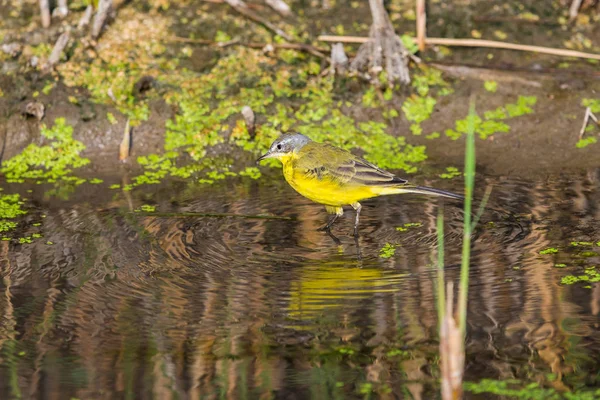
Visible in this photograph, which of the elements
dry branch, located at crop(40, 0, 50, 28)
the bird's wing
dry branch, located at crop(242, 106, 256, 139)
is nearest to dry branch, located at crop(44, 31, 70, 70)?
dry branch, located at crop(40, 0, 50, 28)

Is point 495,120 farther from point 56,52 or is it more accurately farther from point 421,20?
point 56,52

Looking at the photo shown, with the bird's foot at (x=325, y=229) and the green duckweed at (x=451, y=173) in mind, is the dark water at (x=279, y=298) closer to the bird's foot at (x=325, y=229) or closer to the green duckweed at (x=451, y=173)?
the bird's foot at (x=325, y=229)

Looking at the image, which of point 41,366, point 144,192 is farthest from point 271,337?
point 144,192

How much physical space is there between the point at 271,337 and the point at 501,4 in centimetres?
641

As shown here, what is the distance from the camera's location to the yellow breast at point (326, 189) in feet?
23.4

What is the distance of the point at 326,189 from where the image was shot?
7.16 meters

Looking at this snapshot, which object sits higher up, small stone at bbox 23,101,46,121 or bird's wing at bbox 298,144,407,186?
small stone at bbox 23,101,46,121

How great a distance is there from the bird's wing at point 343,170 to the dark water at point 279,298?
15.2 inches

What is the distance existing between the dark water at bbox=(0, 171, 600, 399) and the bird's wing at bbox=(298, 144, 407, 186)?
385 mm

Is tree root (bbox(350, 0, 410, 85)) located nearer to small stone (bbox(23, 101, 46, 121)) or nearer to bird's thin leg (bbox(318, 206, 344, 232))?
bird's thin leg (bbox(318, 206, 344, 232))

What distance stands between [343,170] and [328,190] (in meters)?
0.19

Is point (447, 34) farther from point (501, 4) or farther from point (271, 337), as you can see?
point (271, 337)

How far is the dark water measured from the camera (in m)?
4.91

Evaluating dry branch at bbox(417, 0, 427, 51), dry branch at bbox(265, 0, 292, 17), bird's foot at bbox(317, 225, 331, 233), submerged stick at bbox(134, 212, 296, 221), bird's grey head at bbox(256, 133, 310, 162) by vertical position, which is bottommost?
bird's foot at bbox(317, 225, 331, 233)
